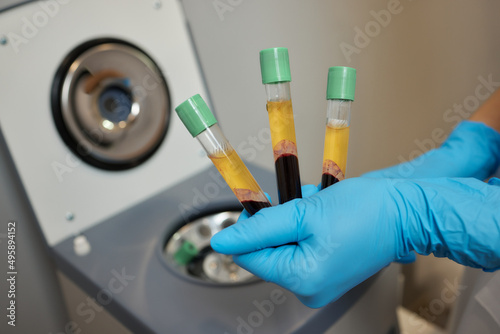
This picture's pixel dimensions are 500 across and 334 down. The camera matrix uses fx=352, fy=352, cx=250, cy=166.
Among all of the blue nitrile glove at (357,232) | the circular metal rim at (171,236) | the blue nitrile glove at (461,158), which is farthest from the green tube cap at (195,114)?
the blue nitrile glove at (461,158)

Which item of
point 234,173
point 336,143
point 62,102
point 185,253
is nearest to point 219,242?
point 234,173

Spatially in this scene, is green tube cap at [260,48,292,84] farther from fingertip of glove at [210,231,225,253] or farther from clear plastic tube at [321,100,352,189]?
fingertip of glove at [210,231,225,253]

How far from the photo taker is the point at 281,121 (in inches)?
19.2

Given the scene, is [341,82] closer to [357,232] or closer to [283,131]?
[283,131]

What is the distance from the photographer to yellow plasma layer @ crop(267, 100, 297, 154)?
0.49 meters

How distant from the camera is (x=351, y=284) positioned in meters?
0.52

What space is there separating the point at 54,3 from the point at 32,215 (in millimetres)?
473

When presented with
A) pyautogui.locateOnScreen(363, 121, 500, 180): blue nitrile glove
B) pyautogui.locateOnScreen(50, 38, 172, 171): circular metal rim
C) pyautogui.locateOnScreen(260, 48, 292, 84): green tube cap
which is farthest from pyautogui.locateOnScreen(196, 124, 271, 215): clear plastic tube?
pyautogui.locateOnScreen(50, 38, 172, 171): circular metal rim

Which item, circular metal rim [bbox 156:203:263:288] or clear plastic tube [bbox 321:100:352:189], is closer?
clear plastic tube [bbox 321:100:352:189]

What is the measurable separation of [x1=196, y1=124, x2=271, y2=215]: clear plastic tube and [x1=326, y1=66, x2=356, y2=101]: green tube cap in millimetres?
160

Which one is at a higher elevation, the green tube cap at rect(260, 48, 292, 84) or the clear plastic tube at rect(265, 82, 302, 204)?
the green tube cap at rect(260, 48, 292, 84)

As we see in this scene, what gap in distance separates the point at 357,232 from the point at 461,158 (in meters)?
0.39

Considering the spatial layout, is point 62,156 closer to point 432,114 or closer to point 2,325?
point 2,325

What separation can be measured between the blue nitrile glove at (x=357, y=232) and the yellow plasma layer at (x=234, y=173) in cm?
4
